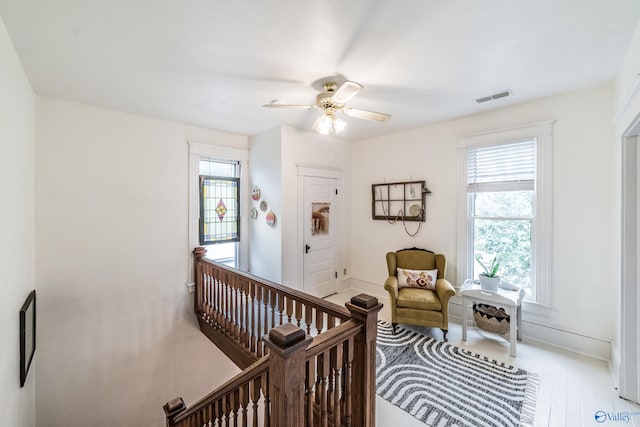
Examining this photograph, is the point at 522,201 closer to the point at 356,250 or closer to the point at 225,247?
the point at 356,250

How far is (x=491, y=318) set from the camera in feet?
9.57

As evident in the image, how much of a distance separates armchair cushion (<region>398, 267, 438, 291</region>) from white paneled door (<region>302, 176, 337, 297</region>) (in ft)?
4.35

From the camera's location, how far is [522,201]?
3.06 meters

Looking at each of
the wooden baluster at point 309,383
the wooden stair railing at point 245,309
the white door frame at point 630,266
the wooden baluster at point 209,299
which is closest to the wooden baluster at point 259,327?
the wooden stair railing at point 245,309

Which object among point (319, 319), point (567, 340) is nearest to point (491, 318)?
point (567, 340)

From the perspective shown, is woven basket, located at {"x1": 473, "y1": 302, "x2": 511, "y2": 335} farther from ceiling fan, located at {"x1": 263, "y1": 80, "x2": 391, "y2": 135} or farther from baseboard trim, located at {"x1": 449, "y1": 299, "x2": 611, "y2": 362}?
ceiling fan, located at {"x1": 263, "y1": 80, "x2": 391, "y2": 135}

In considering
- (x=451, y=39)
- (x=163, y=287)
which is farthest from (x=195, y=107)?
(x=451, y=39)

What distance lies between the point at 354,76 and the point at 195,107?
74.0 inches

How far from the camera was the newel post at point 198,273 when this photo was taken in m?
3.43

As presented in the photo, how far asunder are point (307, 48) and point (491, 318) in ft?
10.8

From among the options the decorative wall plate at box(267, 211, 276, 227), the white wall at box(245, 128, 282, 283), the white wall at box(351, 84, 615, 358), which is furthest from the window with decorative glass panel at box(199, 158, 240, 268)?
the white wall at box(351, 84, 615, 358)

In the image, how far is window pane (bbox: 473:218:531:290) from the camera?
3047 mm

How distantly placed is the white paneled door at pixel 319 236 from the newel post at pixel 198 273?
1.45m

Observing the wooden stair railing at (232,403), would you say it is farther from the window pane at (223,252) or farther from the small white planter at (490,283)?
the small white planter at (490,283)
